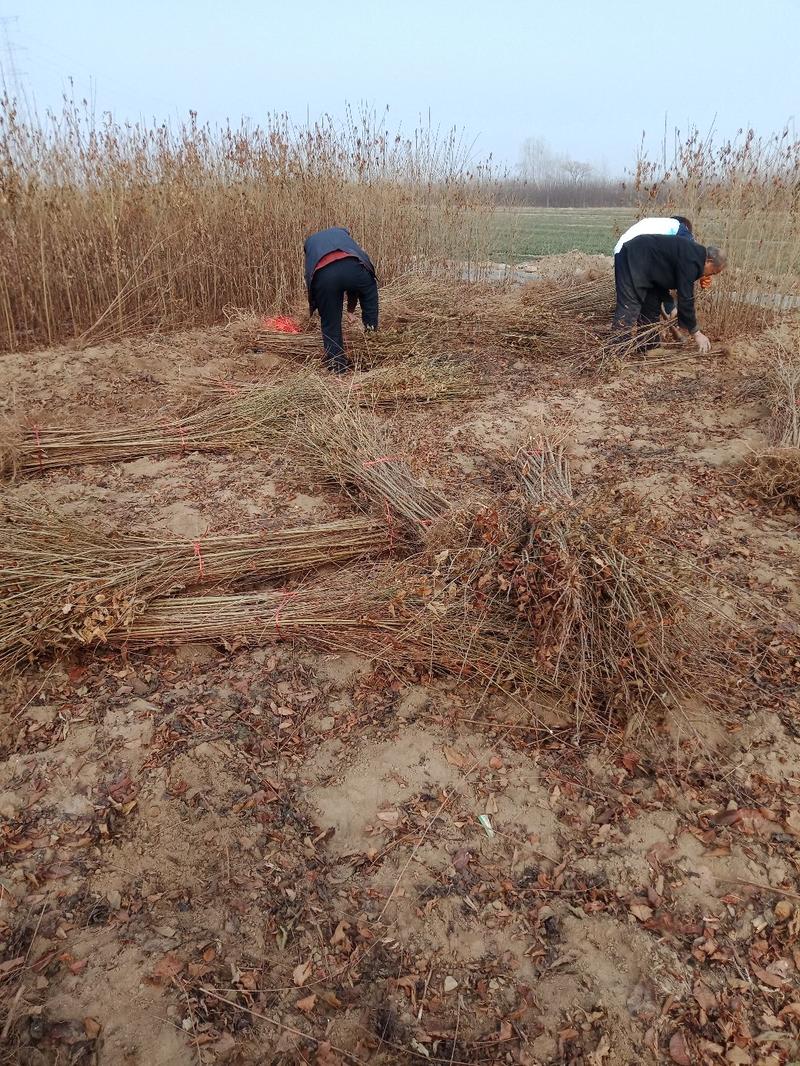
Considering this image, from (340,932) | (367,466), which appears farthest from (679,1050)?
(367,466)

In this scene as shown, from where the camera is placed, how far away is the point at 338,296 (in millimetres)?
5223

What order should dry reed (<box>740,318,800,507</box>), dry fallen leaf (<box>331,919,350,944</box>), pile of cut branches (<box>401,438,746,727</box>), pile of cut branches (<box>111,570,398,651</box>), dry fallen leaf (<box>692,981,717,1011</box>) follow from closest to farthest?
dry fallen leaf (<box>692,981,717,1011</box>) < dry fallen leaf (<box>331,919,350,944</box>) < pile of cut branches (<box>401,438,746,727</box>) < pile of cut branches (<box>111,570,398,651</box>) < dry reed (<box>740,318,800,507</box>)

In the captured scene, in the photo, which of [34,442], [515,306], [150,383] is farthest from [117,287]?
[515,306]

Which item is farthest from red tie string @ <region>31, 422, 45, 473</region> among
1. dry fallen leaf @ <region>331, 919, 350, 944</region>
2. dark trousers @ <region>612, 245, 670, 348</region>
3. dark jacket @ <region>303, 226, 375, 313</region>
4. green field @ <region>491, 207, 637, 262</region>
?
green field @ <region>491, 207, 637, 262</region>

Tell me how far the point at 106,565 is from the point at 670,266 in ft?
16.8

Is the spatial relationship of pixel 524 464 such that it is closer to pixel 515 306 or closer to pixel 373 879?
pixel 373 879

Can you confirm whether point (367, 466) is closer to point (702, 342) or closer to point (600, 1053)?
point (600, 1053)

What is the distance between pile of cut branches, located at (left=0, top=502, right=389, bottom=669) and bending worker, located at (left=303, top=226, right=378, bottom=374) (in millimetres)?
2754

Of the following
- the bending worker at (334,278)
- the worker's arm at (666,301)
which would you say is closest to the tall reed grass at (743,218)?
the worker's arm at (666,301)

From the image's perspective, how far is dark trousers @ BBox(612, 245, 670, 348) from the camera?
19.0ft

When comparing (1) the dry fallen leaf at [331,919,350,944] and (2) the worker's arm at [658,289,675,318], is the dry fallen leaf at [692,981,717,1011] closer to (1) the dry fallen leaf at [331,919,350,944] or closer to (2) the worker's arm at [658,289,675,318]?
(1) the dry fallen leaf at [331,919,350,944]

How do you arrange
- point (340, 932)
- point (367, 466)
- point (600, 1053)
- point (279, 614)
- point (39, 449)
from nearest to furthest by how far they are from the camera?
point (600, 1053) → point (340, 932) → point (279, 614) → point (367, 466) → point (39, 449)

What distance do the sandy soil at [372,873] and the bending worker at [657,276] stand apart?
348 cm

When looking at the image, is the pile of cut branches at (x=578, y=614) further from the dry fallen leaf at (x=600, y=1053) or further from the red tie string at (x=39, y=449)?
the red tie string at (x=39, y=449)
